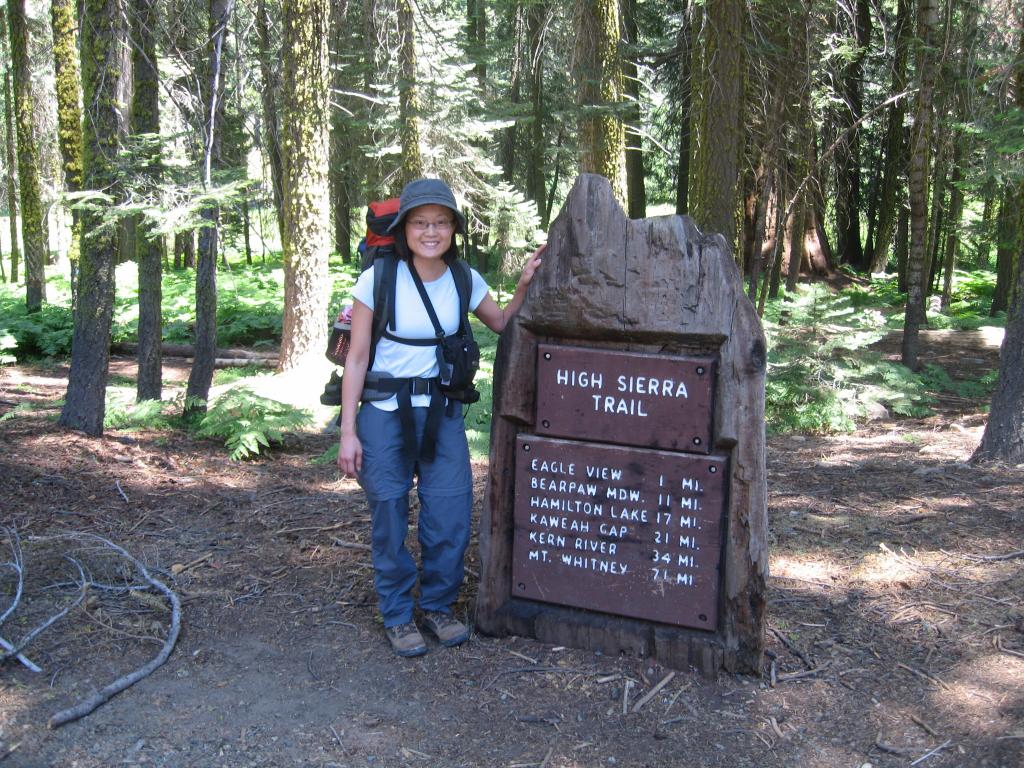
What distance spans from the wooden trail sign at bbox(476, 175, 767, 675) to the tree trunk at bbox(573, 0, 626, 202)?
24.9 feet

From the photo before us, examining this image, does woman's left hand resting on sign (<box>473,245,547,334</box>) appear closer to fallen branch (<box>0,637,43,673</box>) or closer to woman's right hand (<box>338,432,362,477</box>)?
woman's right hand (<box>338,432,362,477</box>)

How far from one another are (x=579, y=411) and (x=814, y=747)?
5.40 feet

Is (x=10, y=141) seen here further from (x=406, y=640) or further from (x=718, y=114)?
(x=406, y=640)

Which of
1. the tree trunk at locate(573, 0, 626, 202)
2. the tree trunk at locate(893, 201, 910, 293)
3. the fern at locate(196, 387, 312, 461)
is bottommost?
the fern at locate(196, 387, 312, 461)

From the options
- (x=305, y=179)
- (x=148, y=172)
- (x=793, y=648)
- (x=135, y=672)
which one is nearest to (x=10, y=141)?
(x=305, y=179)

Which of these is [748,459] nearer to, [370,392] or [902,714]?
[902,714]

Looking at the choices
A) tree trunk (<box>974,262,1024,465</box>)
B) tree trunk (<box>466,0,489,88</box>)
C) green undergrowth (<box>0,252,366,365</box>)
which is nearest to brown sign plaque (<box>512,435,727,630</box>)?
tree trunk (<box>974,262,1024,465</box>)

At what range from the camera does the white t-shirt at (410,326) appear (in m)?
3.82

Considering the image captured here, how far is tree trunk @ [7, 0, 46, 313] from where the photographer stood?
49.9 ft

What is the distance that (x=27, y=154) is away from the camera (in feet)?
54.9

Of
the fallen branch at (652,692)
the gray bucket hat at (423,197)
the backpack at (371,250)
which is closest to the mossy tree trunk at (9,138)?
the backpack at (371,250)

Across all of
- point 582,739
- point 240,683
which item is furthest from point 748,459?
point 240,683

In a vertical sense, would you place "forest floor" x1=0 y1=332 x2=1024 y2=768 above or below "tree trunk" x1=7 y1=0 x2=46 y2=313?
below

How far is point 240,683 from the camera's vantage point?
3.74 meters
